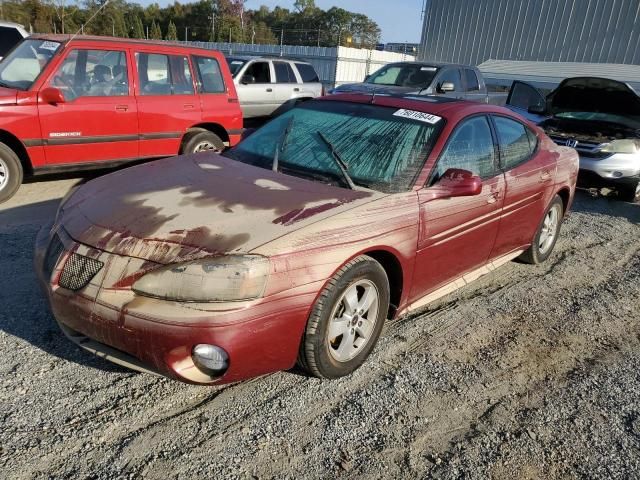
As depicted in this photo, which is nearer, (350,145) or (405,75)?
(350,145)

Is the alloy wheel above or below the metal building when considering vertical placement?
below

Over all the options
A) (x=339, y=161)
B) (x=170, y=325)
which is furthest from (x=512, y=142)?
(x=170, y=325)

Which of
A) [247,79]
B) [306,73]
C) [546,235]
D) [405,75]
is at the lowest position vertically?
[546,235]

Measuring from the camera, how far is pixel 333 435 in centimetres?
259

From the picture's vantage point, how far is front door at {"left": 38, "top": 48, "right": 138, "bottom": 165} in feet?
19.4

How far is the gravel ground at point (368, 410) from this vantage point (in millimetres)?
2391

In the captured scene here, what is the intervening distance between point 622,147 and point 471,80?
4.80 metres

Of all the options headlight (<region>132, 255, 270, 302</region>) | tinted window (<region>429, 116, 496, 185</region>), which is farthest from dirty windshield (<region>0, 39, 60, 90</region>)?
tinted window (<region>429, 116, 496, 185</region>)

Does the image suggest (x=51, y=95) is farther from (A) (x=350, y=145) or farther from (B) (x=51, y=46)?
(A) (x=350, y=145)

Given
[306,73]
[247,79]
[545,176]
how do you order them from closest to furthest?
1. [545,176]
2. [247,79]
3. [306,73]

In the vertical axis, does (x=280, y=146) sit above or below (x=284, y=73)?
above

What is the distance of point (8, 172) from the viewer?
573cm

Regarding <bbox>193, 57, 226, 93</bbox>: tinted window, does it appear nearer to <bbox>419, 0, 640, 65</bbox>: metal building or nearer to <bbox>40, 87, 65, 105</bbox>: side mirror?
<bbox>40, 87, 65, 105</bbox>: side mirror

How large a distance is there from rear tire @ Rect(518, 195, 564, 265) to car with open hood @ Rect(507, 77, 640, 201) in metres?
2.72
